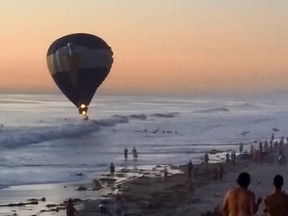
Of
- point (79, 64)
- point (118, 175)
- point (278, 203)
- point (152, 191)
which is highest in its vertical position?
point (79, 64)

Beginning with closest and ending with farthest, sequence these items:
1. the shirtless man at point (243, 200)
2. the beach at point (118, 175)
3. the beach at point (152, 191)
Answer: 1. the shirtless man at point (243, 200)
2. the beach at point (152, 191)
3. the beach at point (118, 175)

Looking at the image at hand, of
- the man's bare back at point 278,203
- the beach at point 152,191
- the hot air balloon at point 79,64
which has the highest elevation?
the hot air balloon at point 79,64

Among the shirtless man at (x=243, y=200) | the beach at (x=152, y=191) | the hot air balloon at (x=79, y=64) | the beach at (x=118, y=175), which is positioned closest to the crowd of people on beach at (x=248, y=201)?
the shirtless man at (x=243, y=200)

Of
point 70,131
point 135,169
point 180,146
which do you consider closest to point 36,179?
point 135,169

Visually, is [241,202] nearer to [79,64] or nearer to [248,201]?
[248,201]

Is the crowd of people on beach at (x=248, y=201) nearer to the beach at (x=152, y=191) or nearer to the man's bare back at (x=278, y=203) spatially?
the man's bare back at (x=278, y=203)

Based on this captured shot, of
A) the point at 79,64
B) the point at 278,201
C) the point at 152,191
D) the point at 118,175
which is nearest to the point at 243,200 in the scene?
the point at 278,201
